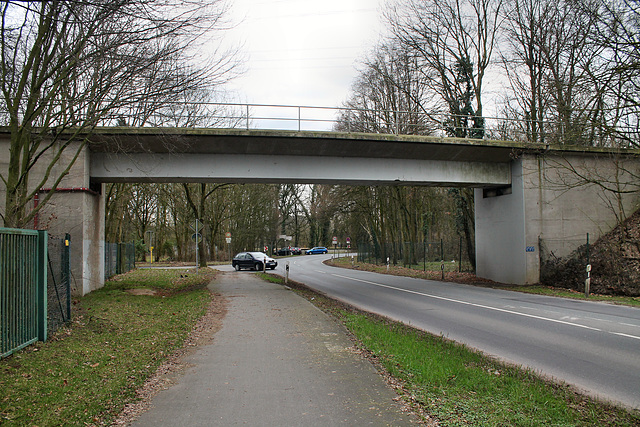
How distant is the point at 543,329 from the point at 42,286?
9.60 metres

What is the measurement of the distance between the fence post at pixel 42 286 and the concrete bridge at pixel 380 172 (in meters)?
7.89

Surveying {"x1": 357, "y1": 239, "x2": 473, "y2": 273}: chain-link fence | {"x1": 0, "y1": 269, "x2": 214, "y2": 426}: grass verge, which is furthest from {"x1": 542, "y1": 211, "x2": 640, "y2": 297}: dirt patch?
{"x1": 0, "y1": 269, "x2": 214, "y2": 426}: grass verge

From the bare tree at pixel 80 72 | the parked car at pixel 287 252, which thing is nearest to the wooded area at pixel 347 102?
the bare tree at pixel 80 72

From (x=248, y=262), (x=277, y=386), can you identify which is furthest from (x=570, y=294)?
(x=248, y=262)

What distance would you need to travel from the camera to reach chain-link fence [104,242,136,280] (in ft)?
73.2

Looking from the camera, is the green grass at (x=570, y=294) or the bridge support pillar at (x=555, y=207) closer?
the green grass at (x=570, y=294)

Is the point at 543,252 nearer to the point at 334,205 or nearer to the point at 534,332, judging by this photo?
the point at 534,332

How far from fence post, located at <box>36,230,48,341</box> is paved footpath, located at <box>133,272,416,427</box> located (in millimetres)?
2518

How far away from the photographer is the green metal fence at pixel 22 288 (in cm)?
662

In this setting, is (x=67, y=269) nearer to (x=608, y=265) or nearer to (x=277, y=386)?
(x=277, y=386)

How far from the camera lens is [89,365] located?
21.6 ft

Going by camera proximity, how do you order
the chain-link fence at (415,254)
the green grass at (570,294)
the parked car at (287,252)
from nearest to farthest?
the green grass at (570,294) → the chain-link fence at (415,254) → the parked car at (287,252)

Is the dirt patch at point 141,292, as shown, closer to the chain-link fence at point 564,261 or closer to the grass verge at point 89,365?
the grass verge at point 89,365

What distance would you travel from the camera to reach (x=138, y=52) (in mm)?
10250
